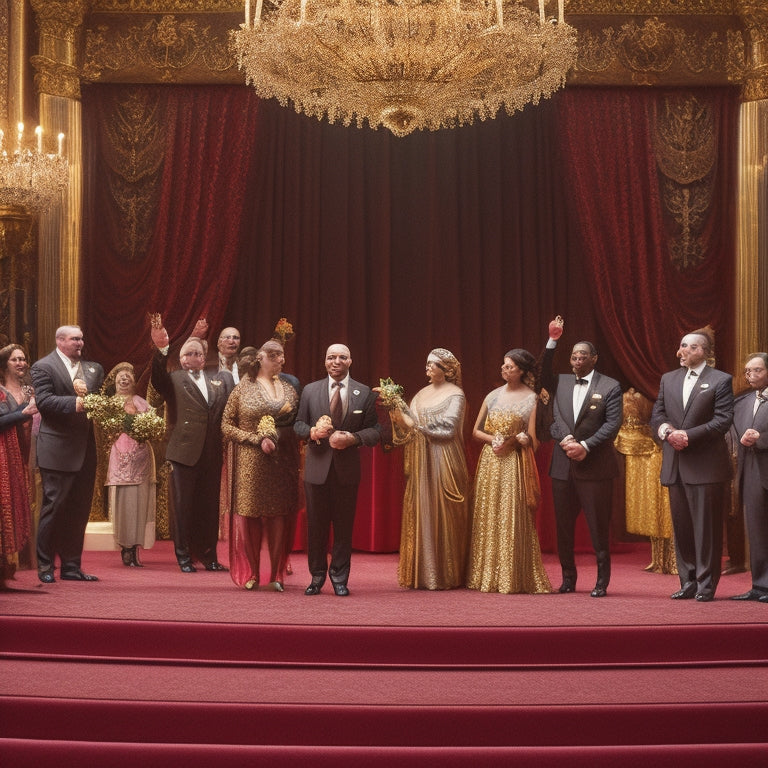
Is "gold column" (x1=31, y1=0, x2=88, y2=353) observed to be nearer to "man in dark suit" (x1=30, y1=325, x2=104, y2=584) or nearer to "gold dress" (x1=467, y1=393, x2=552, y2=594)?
"man in dark suit" (x1=30, y1=325, x2=104, y2=584)

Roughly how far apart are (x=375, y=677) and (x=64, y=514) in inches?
111

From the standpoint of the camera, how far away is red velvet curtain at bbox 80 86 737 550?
977 centimetres

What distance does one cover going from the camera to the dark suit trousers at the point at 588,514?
6586 millimetres

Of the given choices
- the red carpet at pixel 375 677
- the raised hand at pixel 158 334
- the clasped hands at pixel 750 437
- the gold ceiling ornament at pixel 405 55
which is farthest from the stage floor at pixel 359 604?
the gold ceiling ornament at pixel 405 55

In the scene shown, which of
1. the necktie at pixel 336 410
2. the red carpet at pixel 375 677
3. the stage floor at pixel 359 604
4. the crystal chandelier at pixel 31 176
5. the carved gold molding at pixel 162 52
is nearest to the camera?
the red carpet at pixel 375 677

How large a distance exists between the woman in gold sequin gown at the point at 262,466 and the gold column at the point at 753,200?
183 inches

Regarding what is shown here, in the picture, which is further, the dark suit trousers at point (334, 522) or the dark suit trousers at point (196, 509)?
the dark suit trousers at point (196, 509)

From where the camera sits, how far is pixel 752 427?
22.1 ft

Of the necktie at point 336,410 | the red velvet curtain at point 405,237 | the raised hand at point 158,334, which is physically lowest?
the necktie at point 336,410

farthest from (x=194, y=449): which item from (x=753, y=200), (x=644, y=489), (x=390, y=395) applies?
(x=753, y=200)

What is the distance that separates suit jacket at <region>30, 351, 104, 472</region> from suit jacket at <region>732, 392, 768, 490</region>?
4.10 meters

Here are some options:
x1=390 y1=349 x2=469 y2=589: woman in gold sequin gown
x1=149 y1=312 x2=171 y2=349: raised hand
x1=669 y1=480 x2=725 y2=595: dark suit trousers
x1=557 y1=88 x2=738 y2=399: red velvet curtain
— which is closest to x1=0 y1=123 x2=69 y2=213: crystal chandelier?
x1=149 y1=312 x2=171 y2=349: raised hand

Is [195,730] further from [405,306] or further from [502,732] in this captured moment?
[405,306]

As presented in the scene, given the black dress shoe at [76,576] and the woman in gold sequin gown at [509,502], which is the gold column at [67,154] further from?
the woman in gold sequin gown at [509,502]
